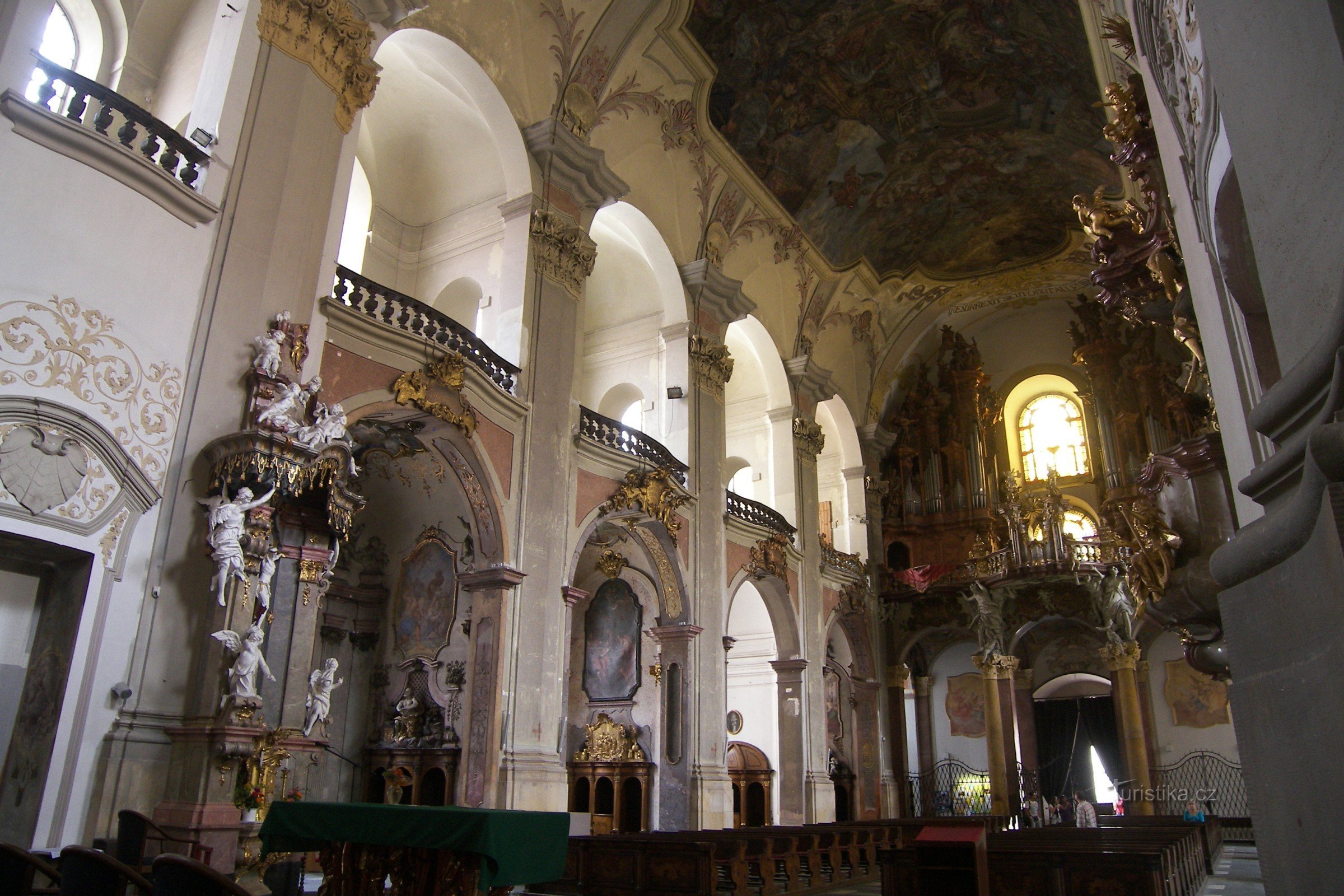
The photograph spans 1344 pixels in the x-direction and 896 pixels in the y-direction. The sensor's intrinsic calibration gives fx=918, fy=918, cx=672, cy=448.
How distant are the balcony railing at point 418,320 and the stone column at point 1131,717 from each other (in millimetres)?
14752

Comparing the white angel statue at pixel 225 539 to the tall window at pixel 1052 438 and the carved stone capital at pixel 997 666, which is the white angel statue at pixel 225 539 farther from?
the tall window at pixel 1052 438

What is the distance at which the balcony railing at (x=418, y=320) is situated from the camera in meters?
9.51

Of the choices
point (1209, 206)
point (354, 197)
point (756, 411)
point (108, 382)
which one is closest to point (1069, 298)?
point (756, 411)

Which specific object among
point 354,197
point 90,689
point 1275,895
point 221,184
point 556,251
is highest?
point 354,197

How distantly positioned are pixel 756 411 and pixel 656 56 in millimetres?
7910

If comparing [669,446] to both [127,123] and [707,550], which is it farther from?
[127,123]

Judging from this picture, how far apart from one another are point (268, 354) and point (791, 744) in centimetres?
1284

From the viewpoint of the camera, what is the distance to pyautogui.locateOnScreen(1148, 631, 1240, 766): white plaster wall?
19750 millimetres

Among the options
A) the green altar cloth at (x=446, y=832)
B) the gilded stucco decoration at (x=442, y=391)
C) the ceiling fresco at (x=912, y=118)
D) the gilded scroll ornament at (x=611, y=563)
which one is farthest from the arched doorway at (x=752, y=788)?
the green altar cloth at (x=446, y=832)

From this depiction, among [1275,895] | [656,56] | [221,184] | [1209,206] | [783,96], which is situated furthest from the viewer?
[783,96]

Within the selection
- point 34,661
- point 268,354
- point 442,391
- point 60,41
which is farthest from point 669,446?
point 34,661

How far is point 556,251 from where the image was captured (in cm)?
1268

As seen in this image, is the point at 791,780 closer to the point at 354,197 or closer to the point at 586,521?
the point at 586,521

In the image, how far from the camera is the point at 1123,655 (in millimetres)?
19297
